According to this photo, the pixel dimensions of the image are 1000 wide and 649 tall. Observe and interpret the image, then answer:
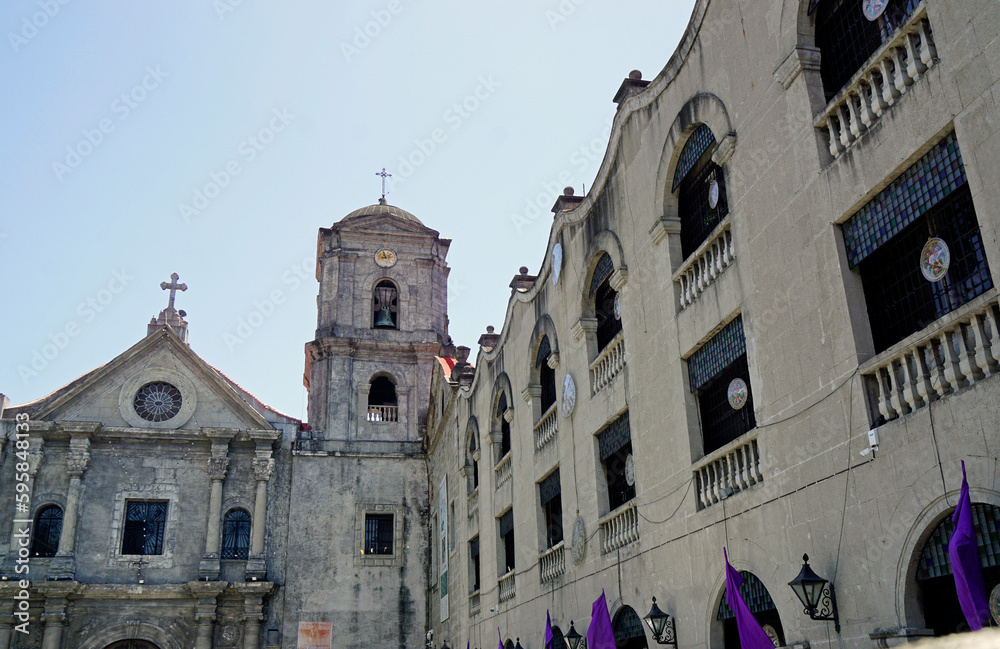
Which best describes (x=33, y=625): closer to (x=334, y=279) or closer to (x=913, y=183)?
(x=334, y=279)

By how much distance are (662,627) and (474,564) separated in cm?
1401

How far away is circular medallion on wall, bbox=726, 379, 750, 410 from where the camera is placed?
10844mm

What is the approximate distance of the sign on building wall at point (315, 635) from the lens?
2912 cm

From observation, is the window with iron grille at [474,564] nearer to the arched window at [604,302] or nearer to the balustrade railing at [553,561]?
the balustrade railing at [553,561]

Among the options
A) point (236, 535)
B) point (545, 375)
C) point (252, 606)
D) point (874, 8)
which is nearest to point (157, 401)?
point (236, 535)

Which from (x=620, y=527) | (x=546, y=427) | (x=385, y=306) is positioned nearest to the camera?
(x=620, y=527)

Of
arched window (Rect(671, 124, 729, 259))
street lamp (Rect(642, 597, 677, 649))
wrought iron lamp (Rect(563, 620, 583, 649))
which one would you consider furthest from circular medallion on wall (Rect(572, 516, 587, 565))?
arched window (Rect(671, 124, 729, 259))

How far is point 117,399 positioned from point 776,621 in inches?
1038

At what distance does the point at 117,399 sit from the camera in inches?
1216

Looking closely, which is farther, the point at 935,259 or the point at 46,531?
the point at 46,531

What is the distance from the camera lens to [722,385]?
11570 mm

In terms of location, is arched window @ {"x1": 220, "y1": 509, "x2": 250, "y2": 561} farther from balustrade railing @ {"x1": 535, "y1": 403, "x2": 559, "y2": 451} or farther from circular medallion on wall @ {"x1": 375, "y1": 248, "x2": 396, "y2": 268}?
balustrade railing @ {"x1": 535, "y1": 403, "x2": 559, "y2": 451}

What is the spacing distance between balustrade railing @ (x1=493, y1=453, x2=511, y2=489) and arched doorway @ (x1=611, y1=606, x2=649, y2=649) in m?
7.30

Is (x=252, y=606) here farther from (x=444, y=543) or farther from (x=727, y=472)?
(x=727, y=472)
